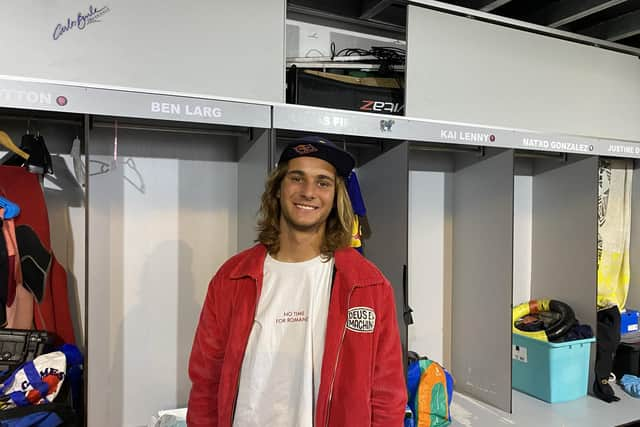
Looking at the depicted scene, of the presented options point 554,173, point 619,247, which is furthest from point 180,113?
point 619,247

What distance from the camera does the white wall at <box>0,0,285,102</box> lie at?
175cm

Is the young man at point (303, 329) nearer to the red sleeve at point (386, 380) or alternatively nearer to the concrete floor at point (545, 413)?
the red sleeve at point (386, 380)

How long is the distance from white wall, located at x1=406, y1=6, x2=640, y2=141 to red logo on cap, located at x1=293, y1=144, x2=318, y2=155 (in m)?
1.16

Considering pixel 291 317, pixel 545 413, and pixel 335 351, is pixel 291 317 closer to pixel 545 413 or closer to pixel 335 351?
pixel 335 351

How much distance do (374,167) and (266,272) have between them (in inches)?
52.7

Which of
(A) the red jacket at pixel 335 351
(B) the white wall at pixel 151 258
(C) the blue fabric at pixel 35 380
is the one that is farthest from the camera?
(B) the white wall at pixel 151 258

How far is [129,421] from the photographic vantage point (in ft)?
7.64

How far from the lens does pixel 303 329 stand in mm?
1322

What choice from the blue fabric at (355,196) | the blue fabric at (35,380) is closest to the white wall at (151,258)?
the blue fabric at (35,380)

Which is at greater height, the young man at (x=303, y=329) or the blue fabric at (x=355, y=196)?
the blue fabric at (x=355, y=196)
